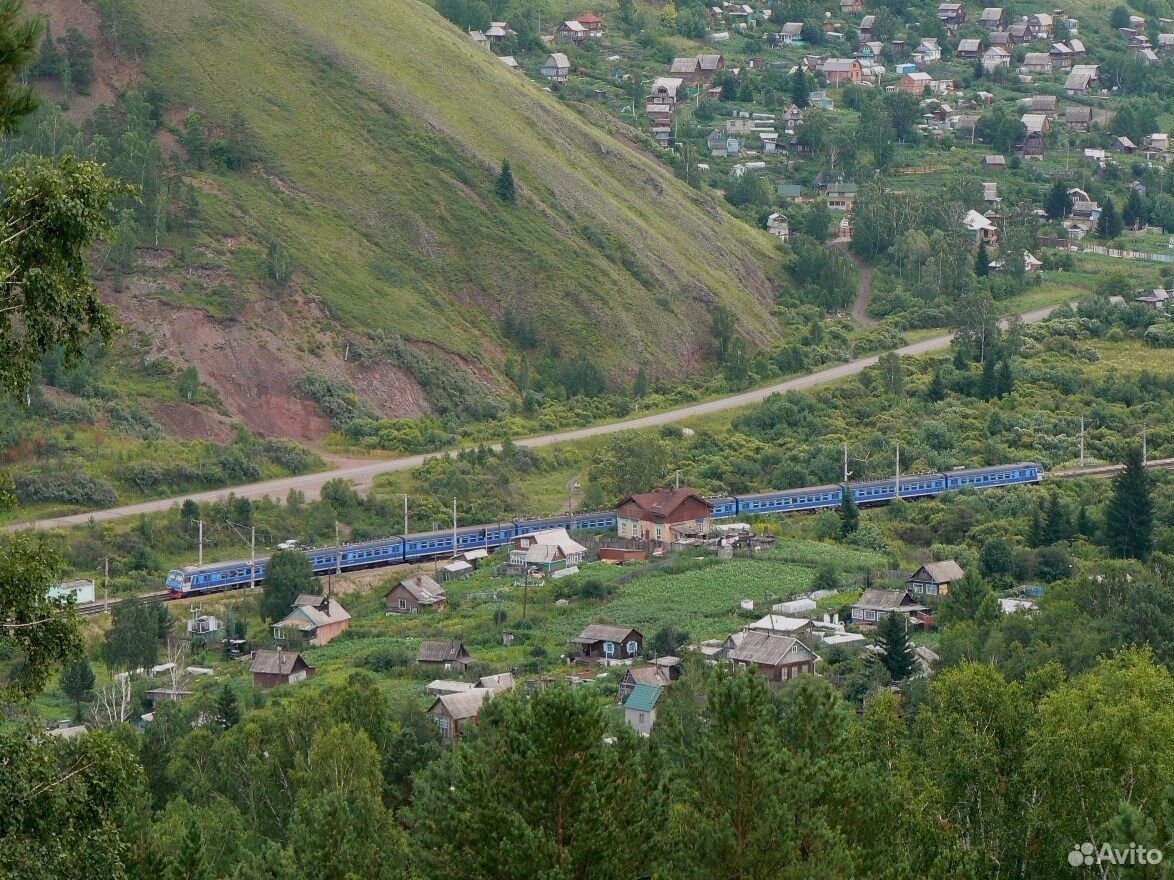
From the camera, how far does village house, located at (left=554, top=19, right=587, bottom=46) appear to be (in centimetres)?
14312

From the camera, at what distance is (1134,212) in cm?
12544

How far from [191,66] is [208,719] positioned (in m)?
60.8

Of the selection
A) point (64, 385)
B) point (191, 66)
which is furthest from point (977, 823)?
point (191, 66)

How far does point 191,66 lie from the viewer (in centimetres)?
9931

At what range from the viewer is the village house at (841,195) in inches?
4867

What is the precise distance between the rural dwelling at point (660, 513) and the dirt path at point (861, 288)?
3571 centimetres

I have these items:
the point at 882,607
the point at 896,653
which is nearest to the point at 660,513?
the point at 882,607

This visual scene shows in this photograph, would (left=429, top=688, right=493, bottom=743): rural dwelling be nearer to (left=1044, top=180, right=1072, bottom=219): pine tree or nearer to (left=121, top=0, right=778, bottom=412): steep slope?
(left=121, top=0, right=778, bottom=412): steep slope

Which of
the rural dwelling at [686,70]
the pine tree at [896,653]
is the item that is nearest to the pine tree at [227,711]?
the pine tree at [896,653]

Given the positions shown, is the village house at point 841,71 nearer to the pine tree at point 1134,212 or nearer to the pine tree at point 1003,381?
the pine tree at point 1134,212

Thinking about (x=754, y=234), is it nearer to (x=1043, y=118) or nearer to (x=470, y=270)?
(x=470, y=270)

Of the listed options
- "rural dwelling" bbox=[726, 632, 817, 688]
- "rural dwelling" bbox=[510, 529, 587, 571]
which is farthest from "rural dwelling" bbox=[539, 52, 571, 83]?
"rural dwelling" bbox=[726, 632, 817, 688]

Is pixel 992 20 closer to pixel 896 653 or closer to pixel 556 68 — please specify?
pixel 556 68

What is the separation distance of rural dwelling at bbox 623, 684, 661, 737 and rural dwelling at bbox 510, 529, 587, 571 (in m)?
19.6
